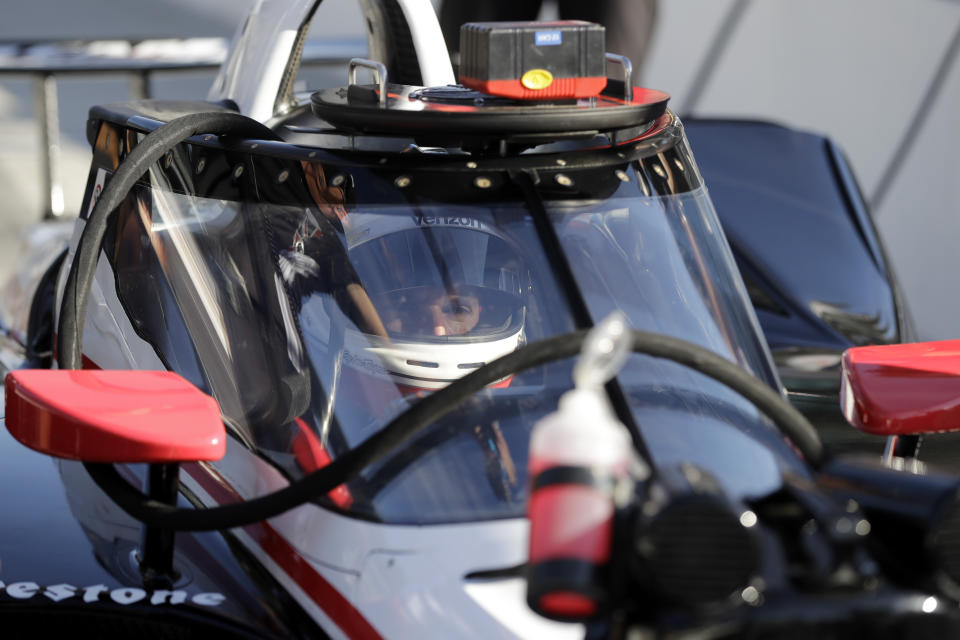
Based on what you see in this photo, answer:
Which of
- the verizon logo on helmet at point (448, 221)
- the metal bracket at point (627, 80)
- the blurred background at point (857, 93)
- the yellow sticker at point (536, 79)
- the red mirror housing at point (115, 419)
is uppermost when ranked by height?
the yellow sticker at point (536, 79)

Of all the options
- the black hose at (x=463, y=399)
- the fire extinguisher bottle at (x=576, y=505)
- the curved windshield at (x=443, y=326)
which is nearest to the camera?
the fire extinguisher bottle at (x=576, y=505)

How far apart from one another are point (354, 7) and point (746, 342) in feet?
21.3

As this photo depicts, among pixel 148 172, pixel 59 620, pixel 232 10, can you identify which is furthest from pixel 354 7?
pixel 59 620

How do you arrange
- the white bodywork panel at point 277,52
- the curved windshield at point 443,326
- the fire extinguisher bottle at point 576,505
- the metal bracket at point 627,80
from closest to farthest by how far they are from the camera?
1. the fire extinguisher bottle at point 576,505
2. the curved windshield at point 443,326
3. the metal bracket at point 627,80
4. the white bodywork panel at point 277,52

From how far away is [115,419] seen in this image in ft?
3.67

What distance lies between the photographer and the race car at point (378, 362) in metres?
1.10

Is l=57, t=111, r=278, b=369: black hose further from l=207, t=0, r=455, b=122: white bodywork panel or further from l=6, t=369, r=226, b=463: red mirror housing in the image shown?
l=207, t=0, r=455, b=122: white bodywork panel

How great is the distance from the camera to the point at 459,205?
1.26 metres

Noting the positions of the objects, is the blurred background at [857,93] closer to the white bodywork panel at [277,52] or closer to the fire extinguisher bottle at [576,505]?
the white bodywork panel at [277,52]

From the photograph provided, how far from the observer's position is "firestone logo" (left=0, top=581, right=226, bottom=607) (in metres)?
1.21

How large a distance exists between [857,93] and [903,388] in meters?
3.54

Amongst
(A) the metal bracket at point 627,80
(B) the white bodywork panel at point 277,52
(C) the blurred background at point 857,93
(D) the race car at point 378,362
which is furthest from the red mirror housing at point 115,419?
(C) the blurred background at point 857,93

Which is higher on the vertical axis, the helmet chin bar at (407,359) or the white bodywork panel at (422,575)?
the helmet chin bar at (407,359)

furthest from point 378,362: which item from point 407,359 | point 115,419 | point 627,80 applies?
point 627,80
